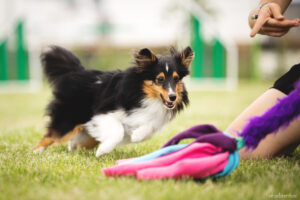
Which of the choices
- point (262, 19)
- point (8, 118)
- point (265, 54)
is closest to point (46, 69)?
point (262, 19)

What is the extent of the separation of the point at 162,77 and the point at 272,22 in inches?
56.6

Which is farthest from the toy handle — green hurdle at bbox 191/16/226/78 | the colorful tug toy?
green hurdle at bbox 191/16/226/78

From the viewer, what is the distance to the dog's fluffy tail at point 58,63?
424 centimetres

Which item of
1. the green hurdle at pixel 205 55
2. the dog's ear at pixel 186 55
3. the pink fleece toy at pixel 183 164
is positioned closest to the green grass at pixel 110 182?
the pink fleece toy at pixel 183 164

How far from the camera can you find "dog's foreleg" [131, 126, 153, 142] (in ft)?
11.4

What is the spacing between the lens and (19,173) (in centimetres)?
265

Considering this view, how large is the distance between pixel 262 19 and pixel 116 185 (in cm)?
170

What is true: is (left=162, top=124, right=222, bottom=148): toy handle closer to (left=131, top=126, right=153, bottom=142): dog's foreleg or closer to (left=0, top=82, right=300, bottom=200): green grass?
(left=0, top=82, right=300, bottom=200): green grass

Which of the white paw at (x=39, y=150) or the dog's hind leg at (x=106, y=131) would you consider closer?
the dog's hind leg at (x=106, y=131)

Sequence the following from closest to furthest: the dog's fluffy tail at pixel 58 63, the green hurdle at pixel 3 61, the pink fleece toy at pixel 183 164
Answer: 1. the pink fleece toy at pixel 183 164
2. the dog's fluffy tail at pixel 58 63
3. the green hurdle at pixel 3 61

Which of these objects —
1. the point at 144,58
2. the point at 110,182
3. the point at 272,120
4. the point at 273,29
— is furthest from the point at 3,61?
the point at 272,120

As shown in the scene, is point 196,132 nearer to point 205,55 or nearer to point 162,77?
point 162,77

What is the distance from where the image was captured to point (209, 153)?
2436mm

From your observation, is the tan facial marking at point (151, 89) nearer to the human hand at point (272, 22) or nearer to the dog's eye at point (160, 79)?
the dog's eye at point (160, 79)
